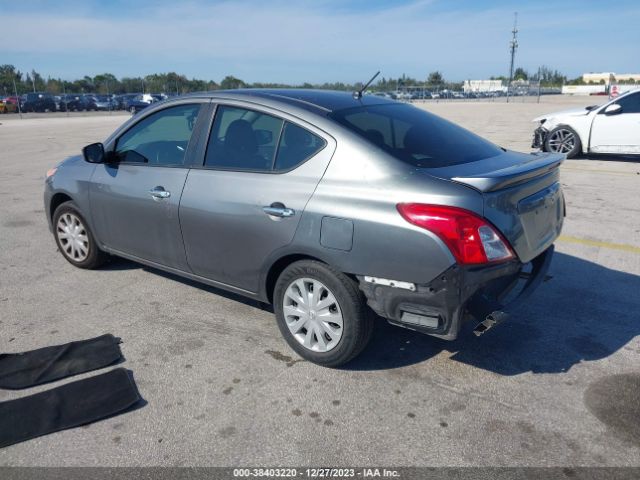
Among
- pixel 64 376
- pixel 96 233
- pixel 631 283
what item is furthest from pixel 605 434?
pixel 96 233

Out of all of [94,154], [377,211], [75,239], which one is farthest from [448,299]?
[75,239]

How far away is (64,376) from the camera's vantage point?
3330mm

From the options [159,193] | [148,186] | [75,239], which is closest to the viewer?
[159,193]

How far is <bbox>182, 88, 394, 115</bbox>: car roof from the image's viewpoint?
361cm

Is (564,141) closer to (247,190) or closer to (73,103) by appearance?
(247,190)

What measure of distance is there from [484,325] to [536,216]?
2.57 feet

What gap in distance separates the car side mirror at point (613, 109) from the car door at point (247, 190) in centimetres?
1003

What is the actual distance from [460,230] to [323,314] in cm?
101

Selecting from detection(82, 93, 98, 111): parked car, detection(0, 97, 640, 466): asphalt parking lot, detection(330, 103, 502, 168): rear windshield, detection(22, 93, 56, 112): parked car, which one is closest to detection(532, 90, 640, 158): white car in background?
detection(0, 97, 640, 466): asphalt parking lot

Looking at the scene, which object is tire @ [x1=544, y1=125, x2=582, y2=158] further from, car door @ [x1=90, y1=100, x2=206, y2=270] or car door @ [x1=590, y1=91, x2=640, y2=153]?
car door @ [x1=90, y1=100, x2=206, y2=270]

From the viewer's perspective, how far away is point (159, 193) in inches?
160

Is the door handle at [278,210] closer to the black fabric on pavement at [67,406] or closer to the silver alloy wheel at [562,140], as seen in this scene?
the black fabric on pavement at [67,406]

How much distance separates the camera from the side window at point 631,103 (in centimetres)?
1105

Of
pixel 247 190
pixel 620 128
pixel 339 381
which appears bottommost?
pixel 339 381
